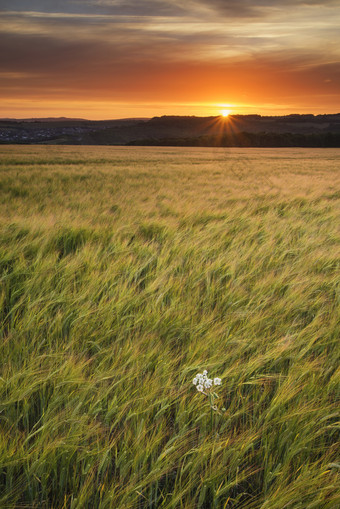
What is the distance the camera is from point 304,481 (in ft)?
3.45

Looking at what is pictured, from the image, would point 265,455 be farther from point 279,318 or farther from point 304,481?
point 279,318

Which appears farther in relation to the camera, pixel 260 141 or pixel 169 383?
pixel 260 141

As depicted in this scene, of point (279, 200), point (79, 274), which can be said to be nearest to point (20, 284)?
point (79, 274)

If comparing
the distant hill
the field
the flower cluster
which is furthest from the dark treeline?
the flower cluster

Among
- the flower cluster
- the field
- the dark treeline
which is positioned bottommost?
the field

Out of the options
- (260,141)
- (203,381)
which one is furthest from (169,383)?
(260,141)

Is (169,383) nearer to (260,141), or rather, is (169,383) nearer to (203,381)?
(203,381)

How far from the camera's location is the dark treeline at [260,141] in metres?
83.3

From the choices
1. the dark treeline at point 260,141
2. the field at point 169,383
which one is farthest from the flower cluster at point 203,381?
the dark treeline at point 260,141

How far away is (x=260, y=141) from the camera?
8794 cm

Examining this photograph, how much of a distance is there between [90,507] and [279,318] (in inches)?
58.3

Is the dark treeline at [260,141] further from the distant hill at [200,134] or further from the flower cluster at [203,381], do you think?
the flower cluster at [203,381]

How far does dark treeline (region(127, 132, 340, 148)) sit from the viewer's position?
8331 centimetres

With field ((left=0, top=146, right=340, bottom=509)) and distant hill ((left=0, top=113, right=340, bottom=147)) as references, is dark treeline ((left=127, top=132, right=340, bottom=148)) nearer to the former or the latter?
distant hill ((left=0, top=113, right=340, bottom=147))
